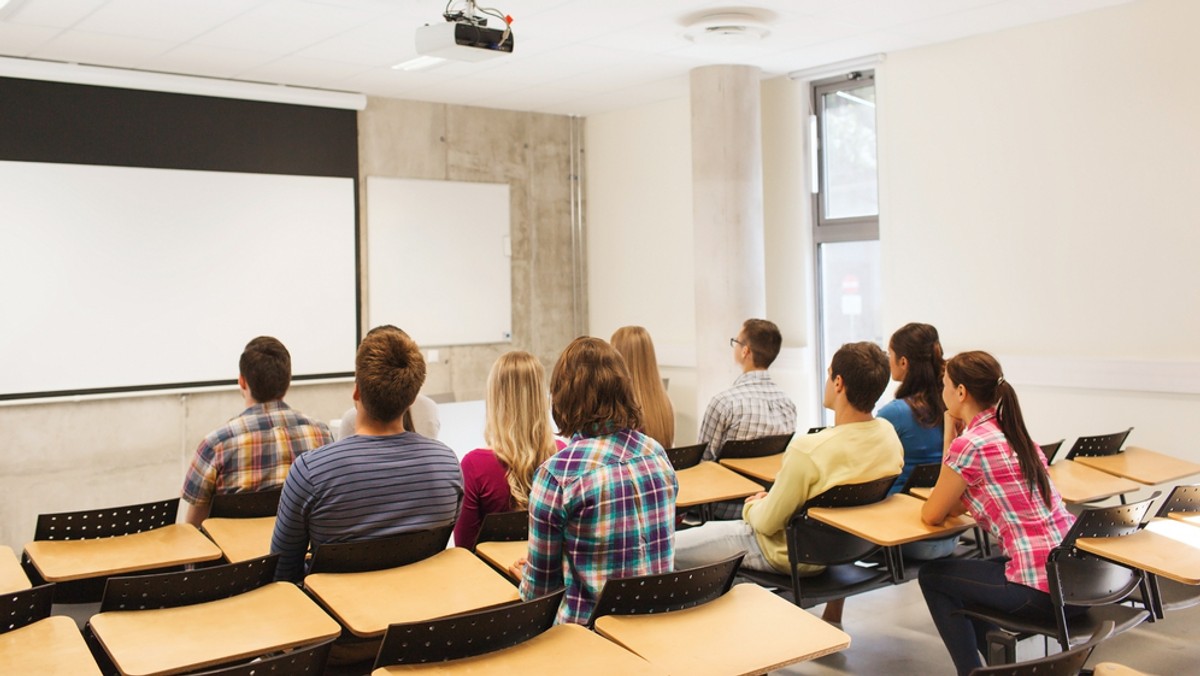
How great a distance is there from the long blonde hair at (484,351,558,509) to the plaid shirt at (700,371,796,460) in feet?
4.81

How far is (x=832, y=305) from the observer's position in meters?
7.52

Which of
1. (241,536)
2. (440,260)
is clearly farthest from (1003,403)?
(440,260)

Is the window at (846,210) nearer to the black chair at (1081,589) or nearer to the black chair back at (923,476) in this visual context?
the black chair back at (923,476)

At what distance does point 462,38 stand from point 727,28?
5.55ft

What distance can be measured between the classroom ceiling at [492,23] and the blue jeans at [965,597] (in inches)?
132

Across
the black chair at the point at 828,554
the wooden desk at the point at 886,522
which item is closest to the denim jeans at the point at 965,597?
the wooden desk at the point at 886,522

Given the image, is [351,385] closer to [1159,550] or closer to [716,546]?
[716,546]

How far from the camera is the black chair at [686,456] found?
14.3 ft

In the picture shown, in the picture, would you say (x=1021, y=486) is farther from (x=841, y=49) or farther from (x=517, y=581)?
(x=841, y=49)

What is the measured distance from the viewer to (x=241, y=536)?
3.41m

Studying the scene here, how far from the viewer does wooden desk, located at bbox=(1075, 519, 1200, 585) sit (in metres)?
2.88

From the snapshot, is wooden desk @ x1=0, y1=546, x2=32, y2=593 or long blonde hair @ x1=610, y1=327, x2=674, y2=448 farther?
long blonde hair @ x1=610, y1=327, x2=674, y2=448

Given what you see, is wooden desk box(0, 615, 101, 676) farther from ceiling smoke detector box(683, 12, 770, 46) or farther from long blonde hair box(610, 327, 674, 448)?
ceiling smoke detector box(683, 12, 770, 46)

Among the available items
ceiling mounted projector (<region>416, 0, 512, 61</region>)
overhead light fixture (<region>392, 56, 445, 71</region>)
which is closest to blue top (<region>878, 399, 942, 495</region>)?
ceiling mounted projector (<region>416, 0, 512, 61</region>)
